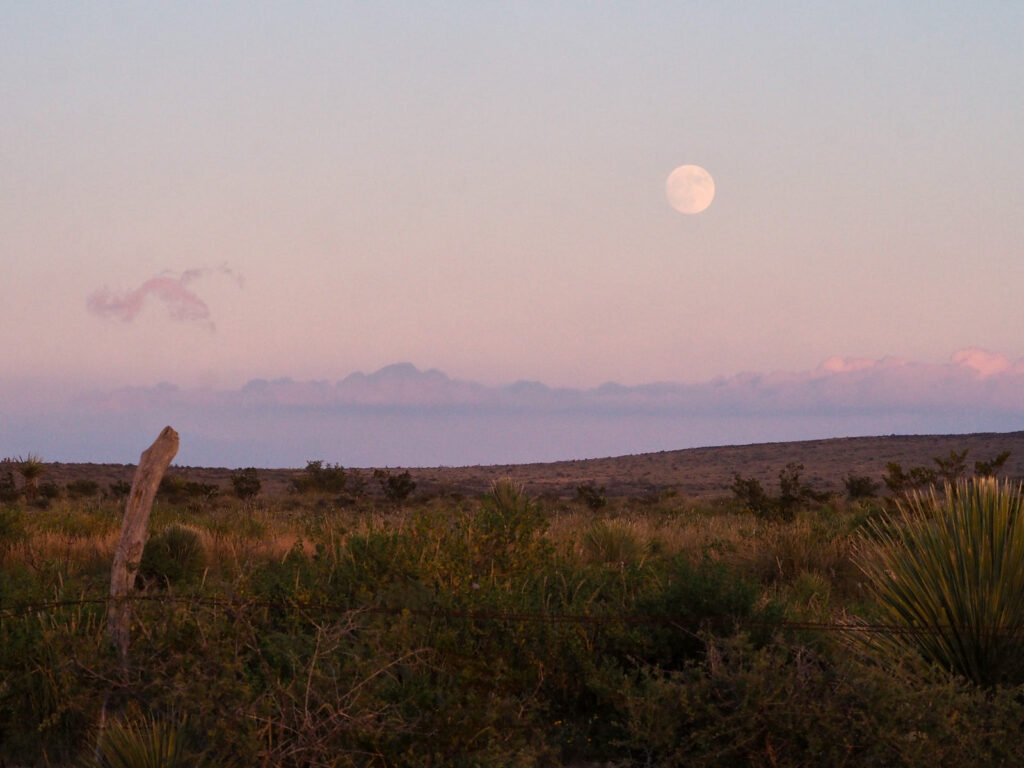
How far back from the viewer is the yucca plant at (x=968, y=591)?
577 centimetres

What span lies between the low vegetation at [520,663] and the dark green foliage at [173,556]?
61.3 inches

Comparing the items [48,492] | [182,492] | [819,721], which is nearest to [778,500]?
[819,721]

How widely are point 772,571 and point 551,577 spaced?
4.68 metres

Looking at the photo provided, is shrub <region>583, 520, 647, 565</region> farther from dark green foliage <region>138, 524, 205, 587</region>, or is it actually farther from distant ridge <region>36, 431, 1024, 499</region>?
distant ridge <region>36, 431, 1024, 499</region>

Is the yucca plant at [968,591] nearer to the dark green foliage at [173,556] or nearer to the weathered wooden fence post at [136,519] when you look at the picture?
the weathered wooden fence post at [136,519]

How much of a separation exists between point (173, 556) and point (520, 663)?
610 centimetres

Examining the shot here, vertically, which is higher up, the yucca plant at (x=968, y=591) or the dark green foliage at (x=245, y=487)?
the yucca plant at (x=968, y=591)

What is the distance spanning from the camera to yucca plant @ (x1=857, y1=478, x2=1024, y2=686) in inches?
227

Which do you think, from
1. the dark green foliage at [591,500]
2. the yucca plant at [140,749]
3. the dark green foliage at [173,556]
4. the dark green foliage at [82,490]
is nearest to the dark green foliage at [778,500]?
the dark green foliage at [591,500]

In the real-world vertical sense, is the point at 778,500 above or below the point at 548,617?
below

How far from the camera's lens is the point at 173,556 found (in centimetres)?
1091

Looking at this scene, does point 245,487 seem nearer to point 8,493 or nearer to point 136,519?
point 8,493

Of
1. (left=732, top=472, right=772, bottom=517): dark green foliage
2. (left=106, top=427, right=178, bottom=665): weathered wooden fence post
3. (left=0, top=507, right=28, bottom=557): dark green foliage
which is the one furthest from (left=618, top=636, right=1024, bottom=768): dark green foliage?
(left=732, top=472, right=772, bottom=517): dark green foliage

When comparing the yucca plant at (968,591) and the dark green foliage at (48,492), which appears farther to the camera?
the dark green foliage at (48,492)
